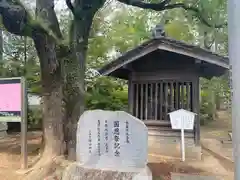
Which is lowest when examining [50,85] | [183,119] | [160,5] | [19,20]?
[183,119]

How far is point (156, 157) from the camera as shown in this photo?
816cm

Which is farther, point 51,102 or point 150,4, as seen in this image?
point 150,4

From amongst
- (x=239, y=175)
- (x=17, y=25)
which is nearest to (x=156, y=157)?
(x=17, y=25)

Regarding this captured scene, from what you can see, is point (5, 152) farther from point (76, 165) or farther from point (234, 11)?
point (234, 11)

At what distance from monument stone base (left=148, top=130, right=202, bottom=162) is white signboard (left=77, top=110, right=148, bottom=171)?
3183mm

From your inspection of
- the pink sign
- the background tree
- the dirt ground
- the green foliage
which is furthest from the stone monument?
the green foliage

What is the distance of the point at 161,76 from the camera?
825 cm

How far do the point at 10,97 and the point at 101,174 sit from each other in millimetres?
3124

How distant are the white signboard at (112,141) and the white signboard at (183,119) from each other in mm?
3063

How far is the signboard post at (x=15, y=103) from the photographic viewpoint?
245 inches

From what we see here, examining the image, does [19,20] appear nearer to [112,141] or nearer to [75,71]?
[75,71]

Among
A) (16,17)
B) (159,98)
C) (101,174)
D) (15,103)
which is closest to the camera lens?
(101,174)

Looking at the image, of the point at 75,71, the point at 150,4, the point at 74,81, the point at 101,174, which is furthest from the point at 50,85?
the point at 150,4

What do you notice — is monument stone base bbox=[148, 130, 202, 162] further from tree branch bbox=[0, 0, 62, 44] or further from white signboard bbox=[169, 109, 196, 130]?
tree branch bbox=[0, 0, 62, 44]
